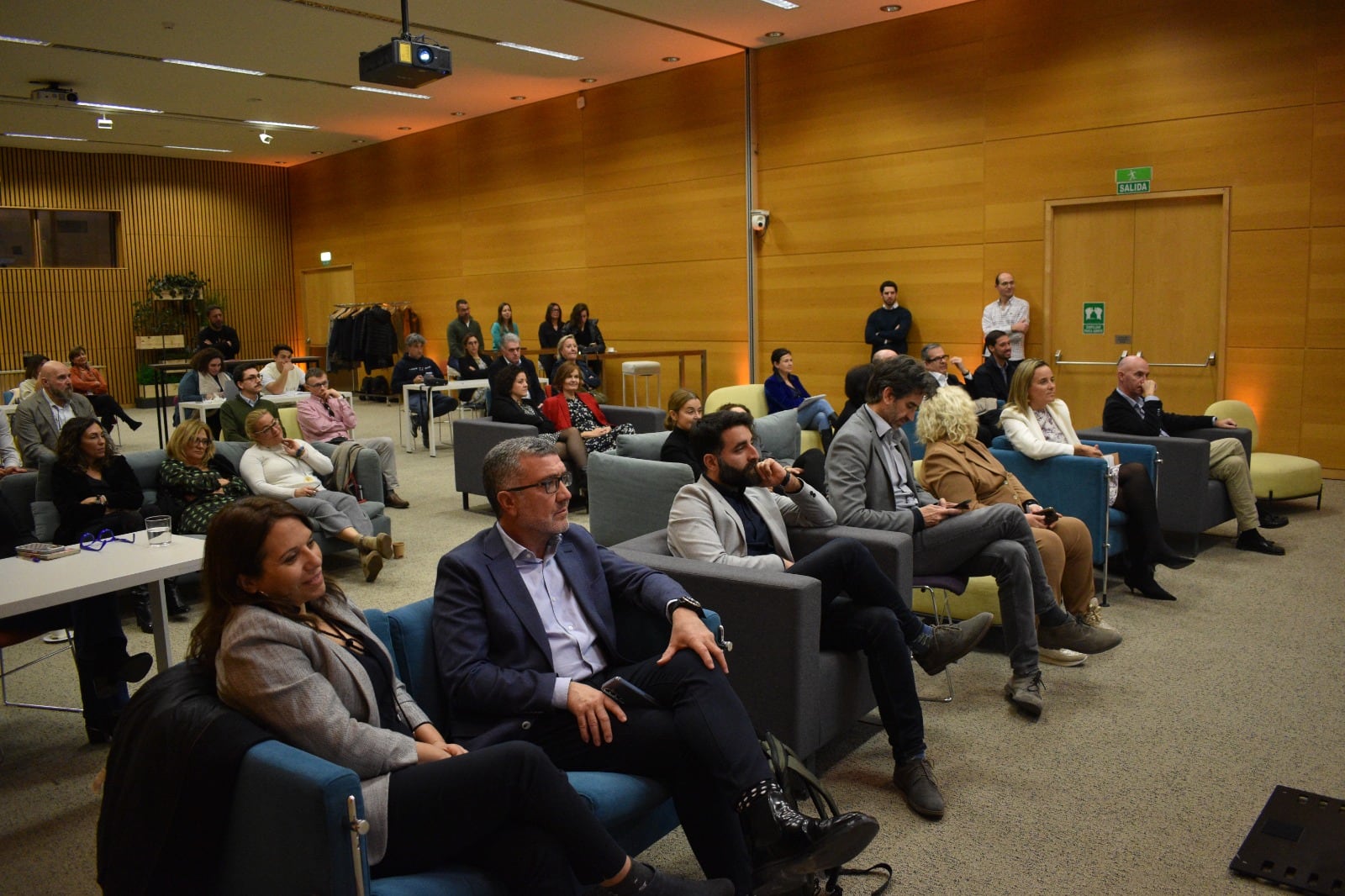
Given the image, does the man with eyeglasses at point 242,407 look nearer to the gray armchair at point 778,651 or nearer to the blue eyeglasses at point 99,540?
the blue eyeglasses at point 99,540

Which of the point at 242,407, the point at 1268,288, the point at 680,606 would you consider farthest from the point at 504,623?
the point at 1268,288

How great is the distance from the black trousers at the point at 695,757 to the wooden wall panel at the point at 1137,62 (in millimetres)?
7623

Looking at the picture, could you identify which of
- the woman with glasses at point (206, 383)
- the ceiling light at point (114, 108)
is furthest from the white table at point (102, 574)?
the ceiling light at point (114, 108)

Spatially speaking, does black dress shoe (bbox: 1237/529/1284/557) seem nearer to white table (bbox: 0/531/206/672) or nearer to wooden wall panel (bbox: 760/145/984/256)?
wooden wall panel (bbox: 760/145/984/256)

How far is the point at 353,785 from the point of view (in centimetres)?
179

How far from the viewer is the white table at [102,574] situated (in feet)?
10.0

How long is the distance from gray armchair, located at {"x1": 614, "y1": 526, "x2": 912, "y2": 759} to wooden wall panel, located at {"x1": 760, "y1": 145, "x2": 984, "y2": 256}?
7187mm

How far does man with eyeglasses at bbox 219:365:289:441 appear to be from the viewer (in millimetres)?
6738

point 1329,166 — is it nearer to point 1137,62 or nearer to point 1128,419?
point 1137,62

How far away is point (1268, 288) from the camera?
7949 millimetres

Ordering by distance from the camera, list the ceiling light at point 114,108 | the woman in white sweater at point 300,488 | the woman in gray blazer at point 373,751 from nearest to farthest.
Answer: the woman in gray blazer at point 373,751
the woman in white sweater at point 300,488
the ceiling light at point 114,108

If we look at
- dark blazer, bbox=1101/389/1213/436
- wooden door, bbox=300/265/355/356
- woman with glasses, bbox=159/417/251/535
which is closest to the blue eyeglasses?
woman with glasses, bbox=159/417/251/535

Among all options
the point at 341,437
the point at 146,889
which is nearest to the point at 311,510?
the point at 341,437

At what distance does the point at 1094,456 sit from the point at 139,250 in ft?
53.6
